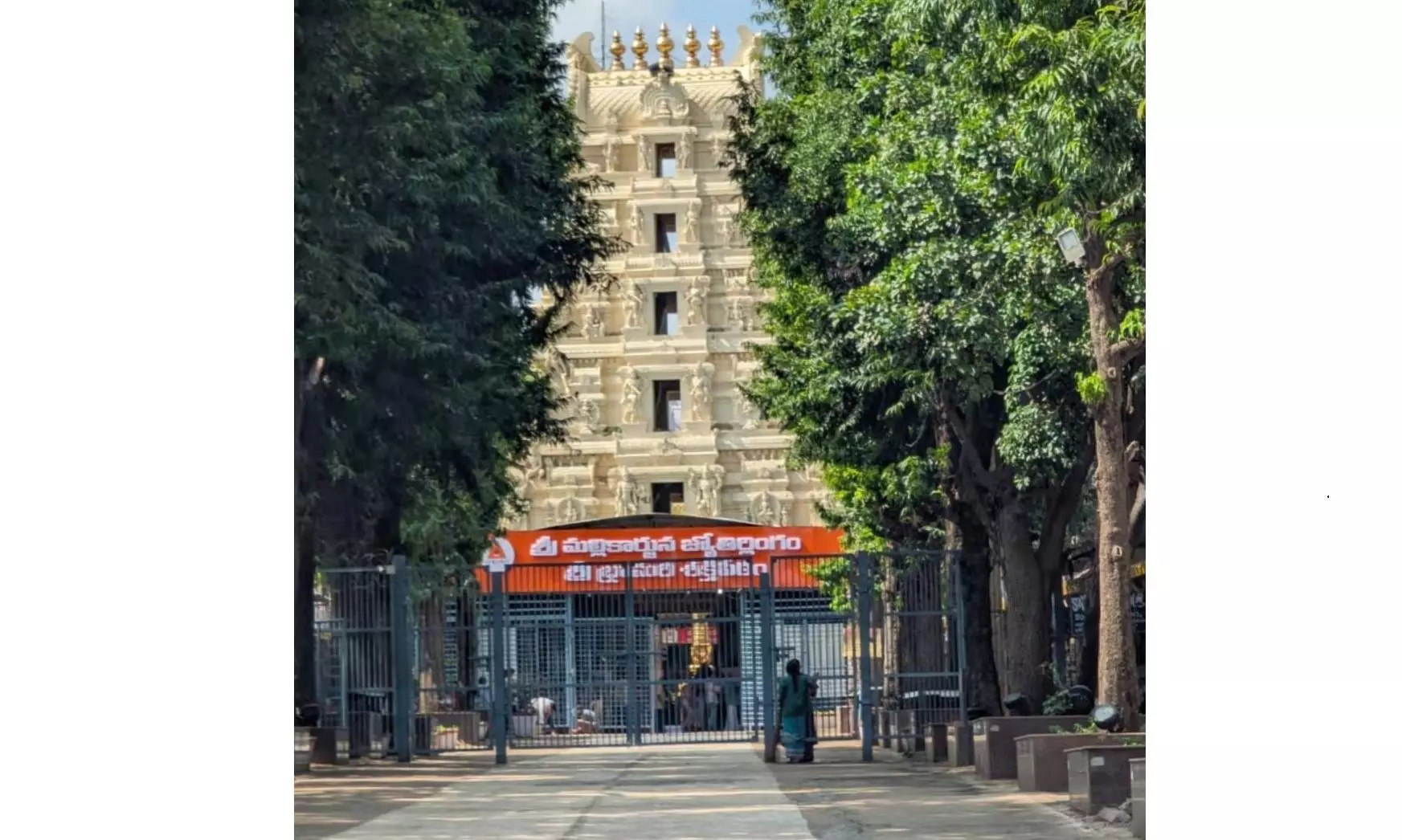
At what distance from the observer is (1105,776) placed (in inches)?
567

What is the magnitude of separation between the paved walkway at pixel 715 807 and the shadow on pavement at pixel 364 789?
69 mm

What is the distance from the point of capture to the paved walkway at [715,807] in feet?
46.4

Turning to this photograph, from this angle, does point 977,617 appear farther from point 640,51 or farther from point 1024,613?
point 640,51

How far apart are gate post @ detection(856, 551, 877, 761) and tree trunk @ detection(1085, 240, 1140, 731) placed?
6.15 meters

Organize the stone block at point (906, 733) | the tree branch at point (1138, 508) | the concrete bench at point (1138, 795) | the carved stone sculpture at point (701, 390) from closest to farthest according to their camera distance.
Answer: the concrete bench at point (1138, 795), the tree branch at point (1138, 508), the stone block at point (906, 733), the carved stone sculpture at point (701, 390)

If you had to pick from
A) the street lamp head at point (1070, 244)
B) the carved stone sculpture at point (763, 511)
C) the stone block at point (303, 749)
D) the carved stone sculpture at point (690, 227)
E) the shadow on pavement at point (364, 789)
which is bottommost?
the shadow on pavement at point (364, 789)

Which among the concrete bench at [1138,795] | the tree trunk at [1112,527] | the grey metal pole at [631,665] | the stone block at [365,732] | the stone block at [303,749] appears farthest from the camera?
the grey metal pole at [631,665]

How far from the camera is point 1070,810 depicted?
49.4 feet

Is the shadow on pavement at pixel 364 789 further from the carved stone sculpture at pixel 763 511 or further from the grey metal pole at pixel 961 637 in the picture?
the carved stone sculpture at pixel 763 511

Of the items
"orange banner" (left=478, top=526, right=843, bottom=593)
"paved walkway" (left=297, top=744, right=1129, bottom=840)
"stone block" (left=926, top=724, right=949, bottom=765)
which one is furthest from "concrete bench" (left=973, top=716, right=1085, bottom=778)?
"orange banner" (left=478, top=526, right=843, bottom=593)

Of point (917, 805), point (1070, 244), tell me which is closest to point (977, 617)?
point (917, 805)

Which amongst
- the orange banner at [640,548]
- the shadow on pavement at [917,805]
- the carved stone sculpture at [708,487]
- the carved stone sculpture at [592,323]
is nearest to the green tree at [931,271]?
the shadow on pavement at [917,805]
